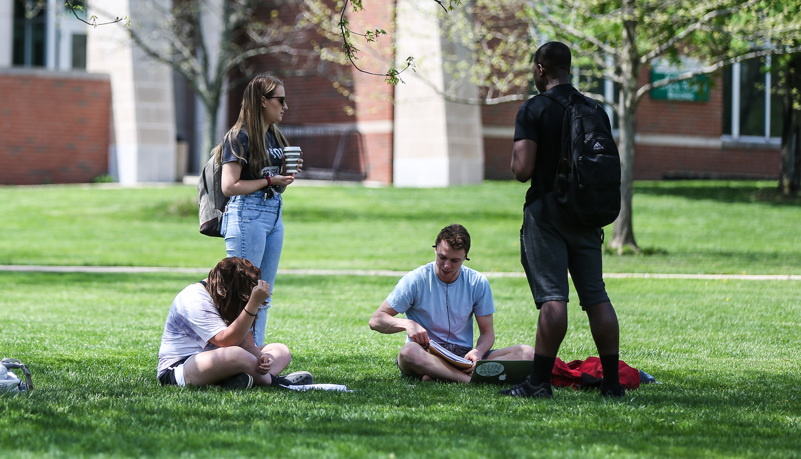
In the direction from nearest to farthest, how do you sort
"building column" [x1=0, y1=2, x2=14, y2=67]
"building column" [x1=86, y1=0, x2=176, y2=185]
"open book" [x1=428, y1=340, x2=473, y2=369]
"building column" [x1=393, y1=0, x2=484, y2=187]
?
"open book" [x1=428, y1=340, x2=473, y2=369], "building column" [x1=393, y1=0, x2=484, y2=187], "building column" [x1=86, y1=0, x2=176, y2=185], "building column" [x1=0, y1=2, x2=14, y2=67]

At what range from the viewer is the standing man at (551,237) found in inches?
226

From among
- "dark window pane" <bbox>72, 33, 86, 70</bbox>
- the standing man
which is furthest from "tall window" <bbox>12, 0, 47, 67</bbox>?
the standing man

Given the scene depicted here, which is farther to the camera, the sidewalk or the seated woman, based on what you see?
the sidewalk

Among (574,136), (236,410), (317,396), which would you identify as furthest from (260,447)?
(574,136)

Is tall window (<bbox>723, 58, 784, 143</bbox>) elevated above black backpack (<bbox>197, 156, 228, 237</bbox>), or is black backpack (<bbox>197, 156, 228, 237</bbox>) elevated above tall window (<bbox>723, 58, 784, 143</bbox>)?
tall window (<bbox>723, 58, 784, 143</bbox>)

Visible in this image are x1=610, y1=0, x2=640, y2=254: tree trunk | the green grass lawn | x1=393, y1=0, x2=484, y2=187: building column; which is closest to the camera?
the green grass lawn

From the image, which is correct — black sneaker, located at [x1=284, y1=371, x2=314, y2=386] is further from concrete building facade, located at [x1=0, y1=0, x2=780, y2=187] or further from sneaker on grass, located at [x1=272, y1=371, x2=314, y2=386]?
concrete building facade, located at [x1=0, y1=0, x2=780, y2=187]

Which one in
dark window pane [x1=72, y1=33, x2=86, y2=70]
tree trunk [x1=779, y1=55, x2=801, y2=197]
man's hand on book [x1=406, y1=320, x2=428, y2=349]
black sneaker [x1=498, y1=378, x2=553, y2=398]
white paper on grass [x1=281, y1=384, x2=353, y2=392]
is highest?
dark window pane [x1=72, y1=33, x2=86, y2=70]

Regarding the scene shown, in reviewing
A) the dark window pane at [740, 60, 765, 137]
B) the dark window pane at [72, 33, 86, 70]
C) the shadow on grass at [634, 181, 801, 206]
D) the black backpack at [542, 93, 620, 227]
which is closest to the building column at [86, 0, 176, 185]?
the dark window pane at [72, 33, 86, 70]

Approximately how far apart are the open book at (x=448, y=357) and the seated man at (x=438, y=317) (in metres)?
0.03

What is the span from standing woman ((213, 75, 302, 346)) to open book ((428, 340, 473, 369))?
1.06m

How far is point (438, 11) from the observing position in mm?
19250

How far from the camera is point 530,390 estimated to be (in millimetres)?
5984

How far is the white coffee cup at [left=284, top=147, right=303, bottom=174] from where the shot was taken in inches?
263
